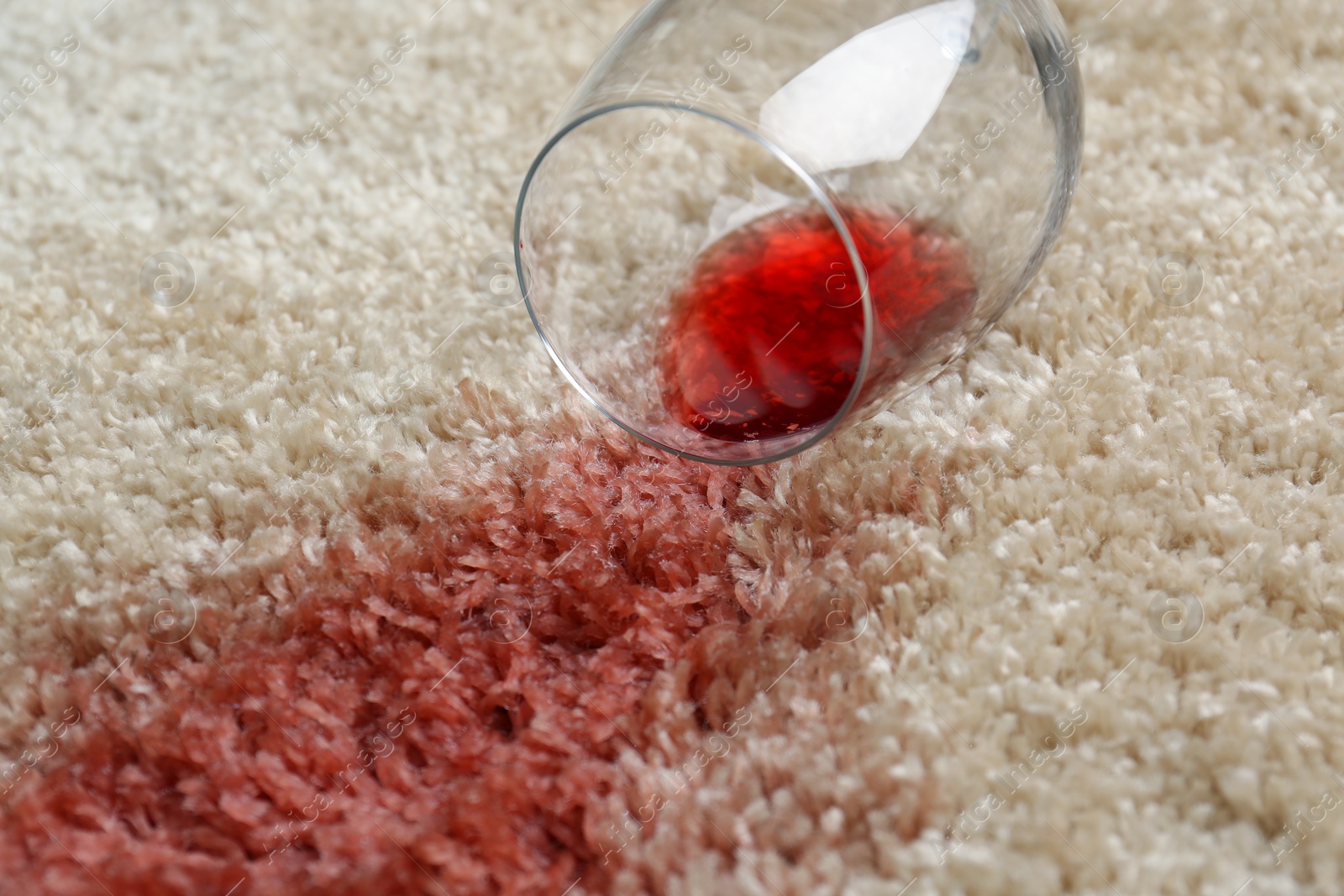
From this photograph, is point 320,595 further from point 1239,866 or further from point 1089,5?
point 1089,5

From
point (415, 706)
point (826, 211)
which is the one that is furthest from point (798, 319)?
point (415, 706)

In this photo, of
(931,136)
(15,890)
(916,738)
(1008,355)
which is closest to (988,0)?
(931,136)
